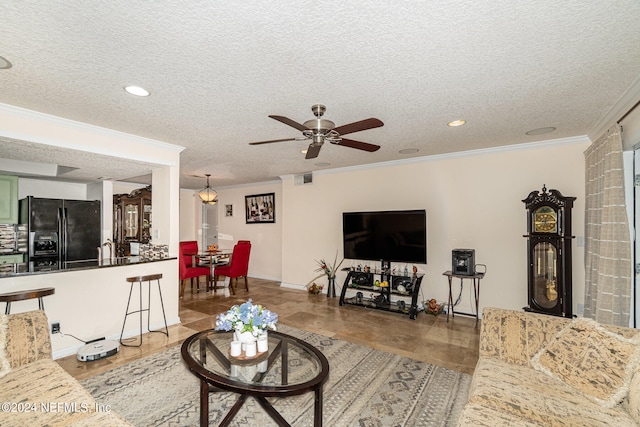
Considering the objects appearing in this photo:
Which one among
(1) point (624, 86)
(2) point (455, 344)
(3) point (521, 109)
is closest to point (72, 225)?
(2) point (455, 344)

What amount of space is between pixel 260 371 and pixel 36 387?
1252 mm

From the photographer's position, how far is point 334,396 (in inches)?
93.9

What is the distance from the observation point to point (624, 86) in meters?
2.30

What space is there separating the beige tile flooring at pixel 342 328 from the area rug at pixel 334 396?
273 millimetres

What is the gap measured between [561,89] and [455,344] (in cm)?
272

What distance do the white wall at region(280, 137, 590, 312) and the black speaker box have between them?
32cm

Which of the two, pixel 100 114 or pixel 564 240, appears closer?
pixel 100 114

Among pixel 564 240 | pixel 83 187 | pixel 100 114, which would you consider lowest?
pixel 564 240

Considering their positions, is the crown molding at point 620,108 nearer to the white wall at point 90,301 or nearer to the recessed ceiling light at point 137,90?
the recessed ceiling light at point 137,90

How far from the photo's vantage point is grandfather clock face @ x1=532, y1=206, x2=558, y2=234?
3.56 metres

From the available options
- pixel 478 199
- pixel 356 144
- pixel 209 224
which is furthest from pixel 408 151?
pixel 209 224

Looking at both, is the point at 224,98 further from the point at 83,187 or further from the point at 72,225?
the point at 83,187

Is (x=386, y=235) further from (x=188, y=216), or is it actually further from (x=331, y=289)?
(x=188, y=216)

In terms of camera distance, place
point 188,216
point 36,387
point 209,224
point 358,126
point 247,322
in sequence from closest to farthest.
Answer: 1. point 36,387
2. point 247,322
3. point 358,126
4. point 188,216
5. point 209,224
